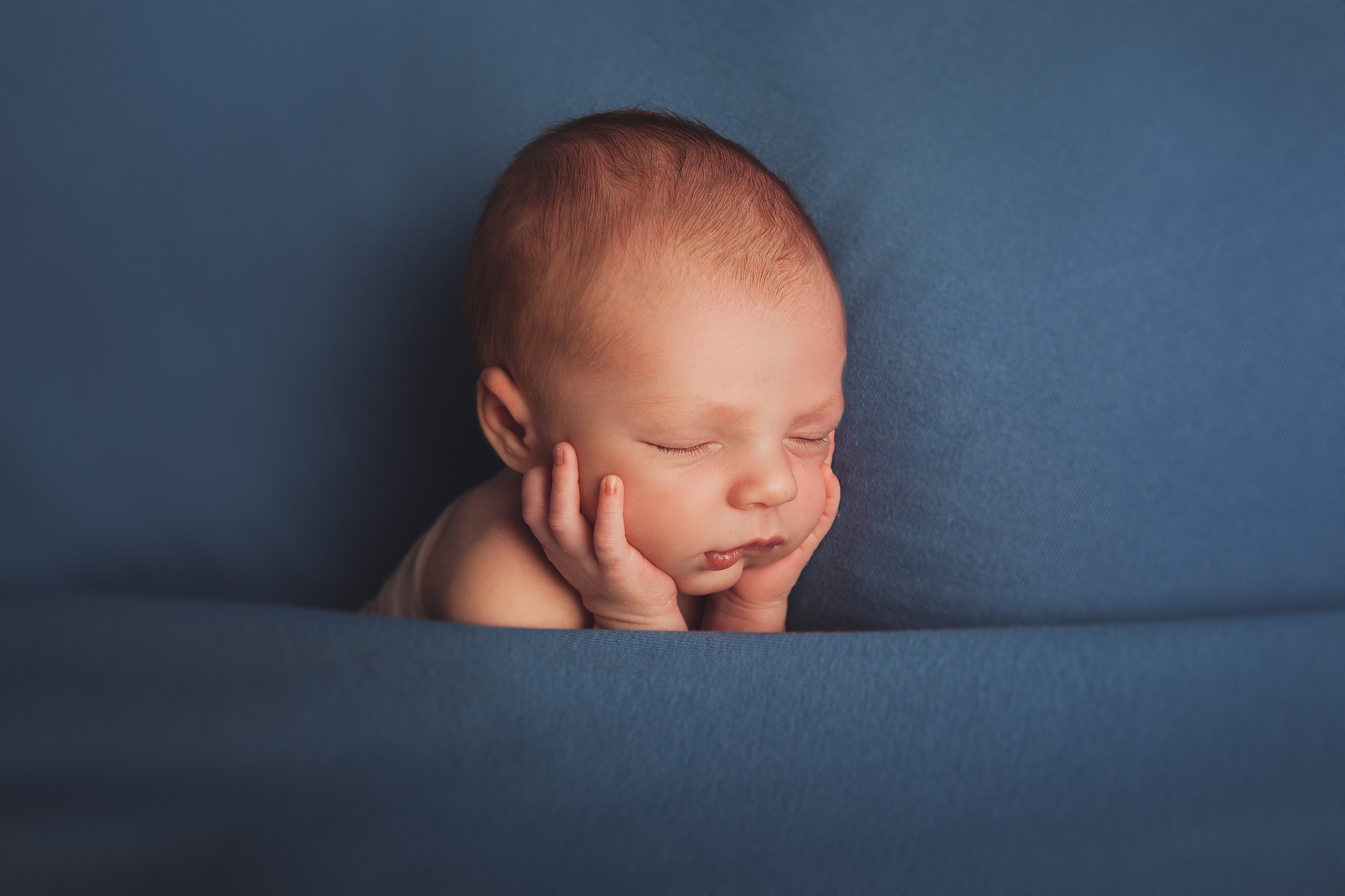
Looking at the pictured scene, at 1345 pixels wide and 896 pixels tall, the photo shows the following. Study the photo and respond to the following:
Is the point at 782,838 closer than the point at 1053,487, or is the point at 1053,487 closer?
the point at 782,838

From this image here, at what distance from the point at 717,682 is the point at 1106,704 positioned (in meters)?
0.27

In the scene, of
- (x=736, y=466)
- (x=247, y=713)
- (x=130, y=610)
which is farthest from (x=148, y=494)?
(x=736, y=466)

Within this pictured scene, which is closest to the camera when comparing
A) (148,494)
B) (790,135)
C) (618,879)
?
(618,879)

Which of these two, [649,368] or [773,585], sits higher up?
[649,368]

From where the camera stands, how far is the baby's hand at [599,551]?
0.84 metres

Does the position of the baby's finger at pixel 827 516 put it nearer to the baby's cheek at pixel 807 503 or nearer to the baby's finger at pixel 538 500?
the baby's cheek at pixel 807 503

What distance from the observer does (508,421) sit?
0.93 m

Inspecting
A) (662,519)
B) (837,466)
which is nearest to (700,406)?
(662,519)

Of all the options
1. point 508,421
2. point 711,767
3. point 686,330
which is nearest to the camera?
point 711,767

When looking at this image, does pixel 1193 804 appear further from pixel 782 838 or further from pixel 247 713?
pixel 247 713

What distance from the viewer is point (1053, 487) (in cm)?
87

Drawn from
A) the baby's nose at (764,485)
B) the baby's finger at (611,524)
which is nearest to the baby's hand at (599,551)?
the baby's finger at (611,524)

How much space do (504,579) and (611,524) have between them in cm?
17

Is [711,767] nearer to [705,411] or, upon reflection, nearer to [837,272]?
[705,411]
